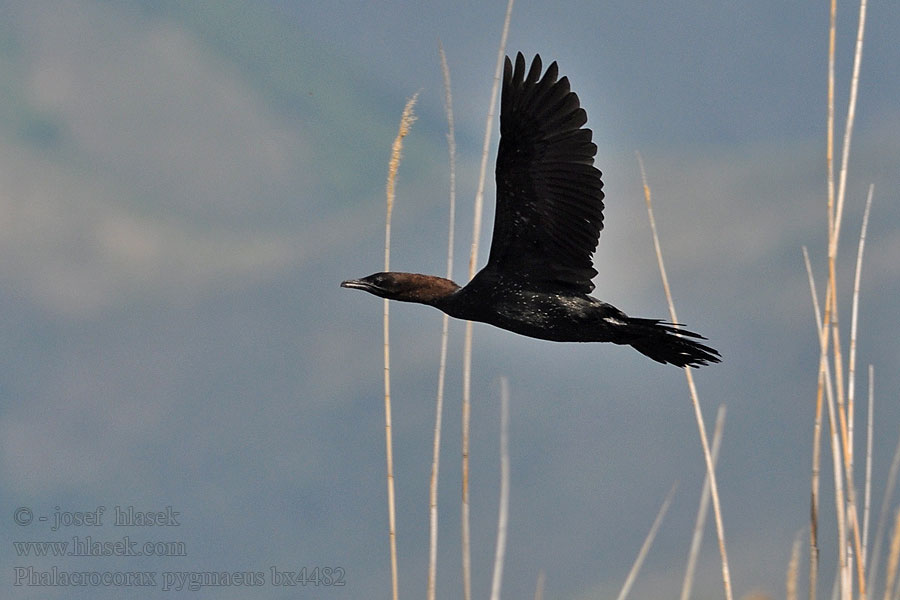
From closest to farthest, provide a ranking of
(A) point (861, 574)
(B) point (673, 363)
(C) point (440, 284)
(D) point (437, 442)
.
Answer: (A) point (861, 574), (D) point (437, 442), (B) point (673, 363), (C) point (440, 284)

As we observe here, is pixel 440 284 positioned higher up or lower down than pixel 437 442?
higher up

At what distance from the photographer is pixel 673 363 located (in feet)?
12.2

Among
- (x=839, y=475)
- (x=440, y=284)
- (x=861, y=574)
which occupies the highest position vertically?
(x=440, y=284)

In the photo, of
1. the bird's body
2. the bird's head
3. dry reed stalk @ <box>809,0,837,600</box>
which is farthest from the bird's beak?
dry reed stalk @ <box>809,0,837,600</box>

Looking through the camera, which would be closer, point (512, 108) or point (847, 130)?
point (847, 130)

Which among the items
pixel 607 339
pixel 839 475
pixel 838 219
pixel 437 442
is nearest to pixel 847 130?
pixel 838 219

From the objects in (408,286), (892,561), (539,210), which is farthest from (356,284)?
(892,561)

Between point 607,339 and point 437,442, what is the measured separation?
1.13 metres

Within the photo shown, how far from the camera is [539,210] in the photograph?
3.88 meters

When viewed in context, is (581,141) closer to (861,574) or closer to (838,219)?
(838,219)

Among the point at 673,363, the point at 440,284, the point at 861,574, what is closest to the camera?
the point at 861,574

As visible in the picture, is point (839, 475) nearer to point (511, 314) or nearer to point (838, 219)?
point (838, 219)

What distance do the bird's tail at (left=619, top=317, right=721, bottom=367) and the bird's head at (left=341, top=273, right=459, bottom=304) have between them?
834 millimetres

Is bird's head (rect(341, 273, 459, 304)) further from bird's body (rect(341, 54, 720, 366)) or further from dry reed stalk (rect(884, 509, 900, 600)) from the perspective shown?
dry reed stalk (rect(884, 509, 900, 600))
